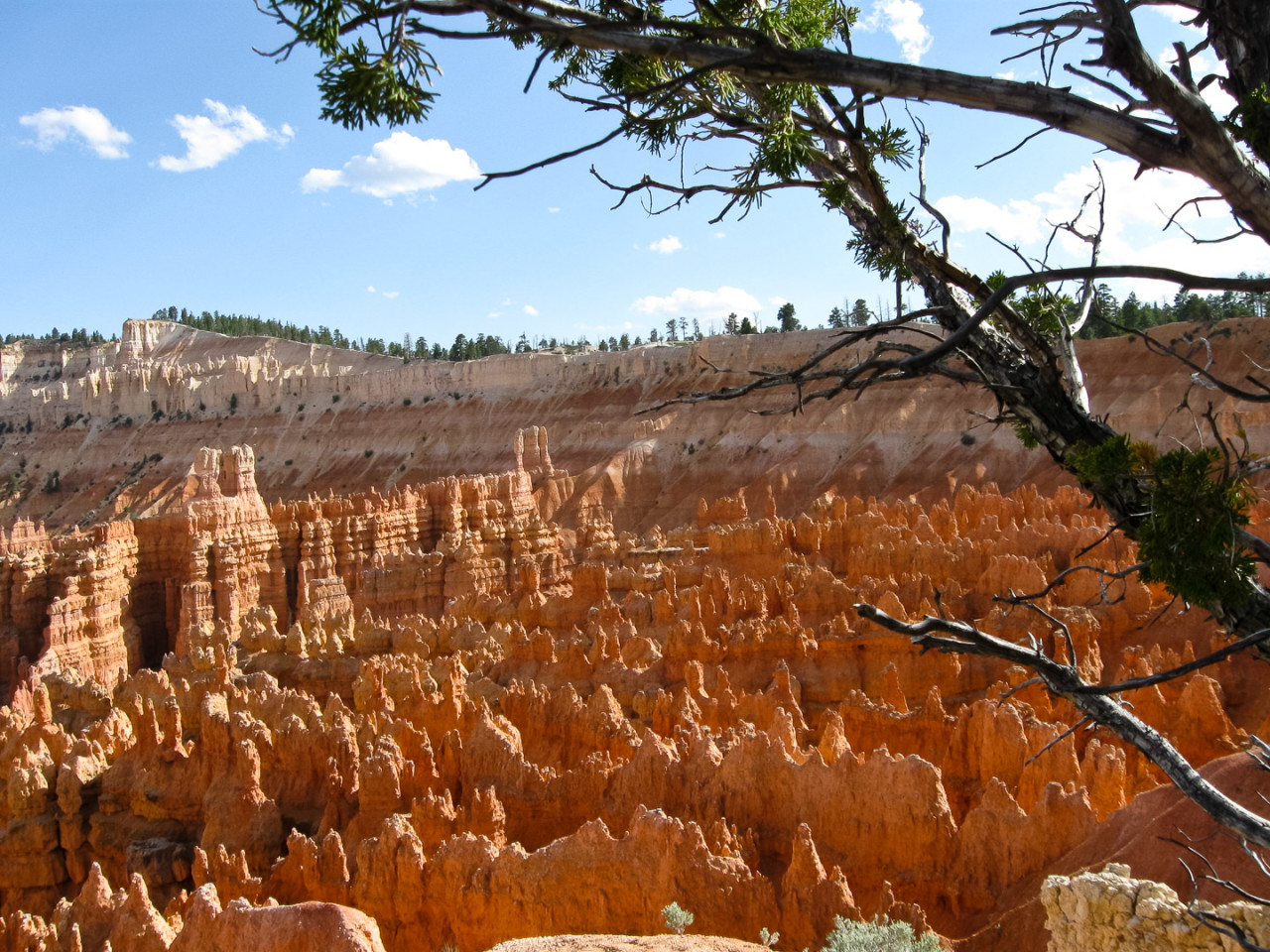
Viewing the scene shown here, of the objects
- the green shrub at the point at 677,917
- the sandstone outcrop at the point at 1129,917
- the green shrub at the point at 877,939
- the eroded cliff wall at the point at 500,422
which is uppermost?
the eroded cliff wall at the point at 500,422

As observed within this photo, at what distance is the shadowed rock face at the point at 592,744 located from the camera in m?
9.38

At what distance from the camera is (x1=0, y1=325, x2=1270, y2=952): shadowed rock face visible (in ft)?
30.8

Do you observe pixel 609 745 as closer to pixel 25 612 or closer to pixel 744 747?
pixel 744 747

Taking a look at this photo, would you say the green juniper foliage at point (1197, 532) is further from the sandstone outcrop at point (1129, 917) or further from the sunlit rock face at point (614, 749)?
the sandstone outcrop at point (1129, 917)

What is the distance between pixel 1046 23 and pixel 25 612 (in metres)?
33.0

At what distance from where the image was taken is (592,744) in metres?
13.8

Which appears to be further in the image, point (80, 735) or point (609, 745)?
point (80, 735)

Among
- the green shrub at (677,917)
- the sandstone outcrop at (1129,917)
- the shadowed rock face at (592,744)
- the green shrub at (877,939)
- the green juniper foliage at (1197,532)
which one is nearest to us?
the green juniper foliage at (1197,532)

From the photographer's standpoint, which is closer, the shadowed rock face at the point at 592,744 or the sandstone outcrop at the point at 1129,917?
the sandstone outcrop at the point at 1129,917

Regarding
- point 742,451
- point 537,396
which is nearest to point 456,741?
point 742,451

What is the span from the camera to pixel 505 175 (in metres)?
3.29

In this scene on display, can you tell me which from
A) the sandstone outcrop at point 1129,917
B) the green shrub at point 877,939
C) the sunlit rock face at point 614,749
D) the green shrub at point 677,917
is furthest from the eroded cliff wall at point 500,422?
the sandstone outcrop at point 1129,917

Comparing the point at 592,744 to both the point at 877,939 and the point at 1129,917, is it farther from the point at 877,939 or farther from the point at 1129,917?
the point at 1129,917

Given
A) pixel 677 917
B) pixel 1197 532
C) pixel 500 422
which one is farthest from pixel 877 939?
pixel 500 422
